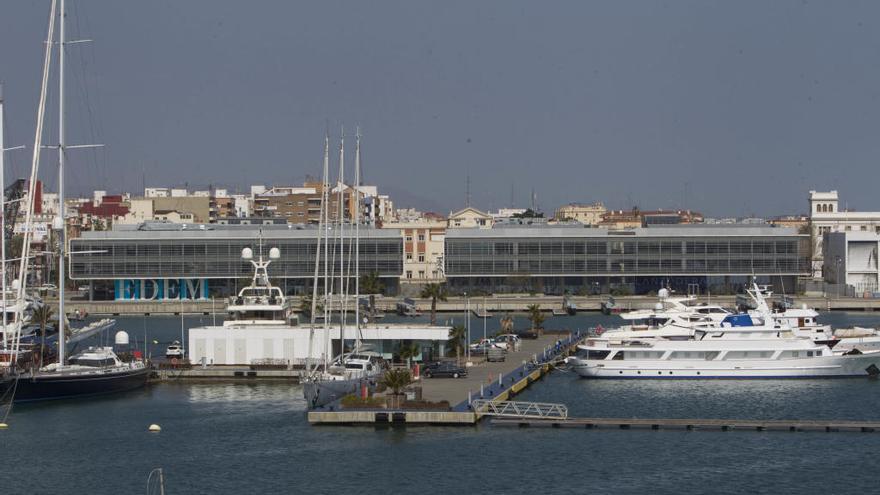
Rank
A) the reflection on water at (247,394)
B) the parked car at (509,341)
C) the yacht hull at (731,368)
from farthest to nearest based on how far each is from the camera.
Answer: the parked car at (509,341) < the yacht hull at (731,368) < the reflection on water at (247,394)

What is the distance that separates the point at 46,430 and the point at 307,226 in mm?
76899

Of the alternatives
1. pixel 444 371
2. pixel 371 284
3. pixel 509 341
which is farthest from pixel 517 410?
pixel 371 284

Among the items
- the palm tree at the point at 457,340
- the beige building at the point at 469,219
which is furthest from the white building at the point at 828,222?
the palm tree at the point at 457,340

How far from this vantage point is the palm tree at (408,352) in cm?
5706

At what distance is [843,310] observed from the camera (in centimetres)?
10400

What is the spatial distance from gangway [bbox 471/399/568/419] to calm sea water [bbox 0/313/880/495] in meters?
1.17

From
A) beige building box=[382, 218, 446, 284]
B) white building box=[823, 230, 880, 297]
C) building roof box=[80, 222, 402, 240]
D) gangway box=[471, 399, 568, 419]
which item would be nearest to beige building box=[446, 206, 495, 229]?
beige building box=[382, 218, 446, 284]

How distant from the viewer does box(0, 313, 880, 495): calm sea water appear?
37156mm

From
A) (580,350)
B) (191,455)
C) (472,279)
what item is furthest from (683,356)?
(472,279)

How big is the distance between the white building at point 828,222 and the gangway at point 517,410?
8506 centimetres

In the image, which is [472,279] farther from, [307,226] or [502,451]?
[502,451]

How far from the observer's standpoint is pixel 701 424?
144ft

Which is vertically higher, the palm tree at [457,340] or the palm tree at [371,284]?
the palm tree at [371,284]

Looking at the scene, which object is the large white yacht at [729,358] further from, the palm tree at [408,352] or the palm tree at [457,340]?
the palm tree at [408,352]
